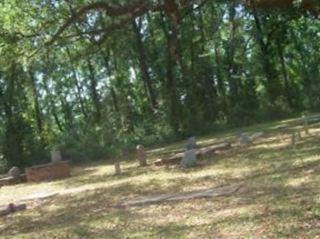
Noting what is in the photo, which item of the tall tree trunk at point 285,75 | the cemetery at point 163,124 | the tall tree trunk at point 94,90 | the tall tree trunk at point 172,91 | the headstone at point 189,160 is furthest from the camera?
the tall tree trunk at point 94,90

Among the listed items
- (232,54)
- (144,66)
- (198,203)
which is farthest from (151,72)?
(198,203)

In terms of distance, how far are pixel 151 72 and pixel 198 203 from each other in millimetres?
28235

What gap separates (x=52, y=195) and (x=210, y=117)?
19755mm

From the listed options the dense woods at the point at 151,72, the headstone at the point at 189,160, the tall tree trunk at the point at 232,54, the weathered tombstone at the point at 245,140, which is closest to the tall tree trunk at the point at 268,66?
the dense woods at the point at 151,72

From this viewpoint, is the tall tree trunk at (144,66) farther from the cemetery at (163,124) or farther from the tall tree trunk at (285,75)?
the tall tree trunk at (285,75)

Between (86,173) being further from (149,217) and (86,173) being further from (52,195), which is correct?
(149,217)

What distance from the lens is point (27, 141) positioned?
27188 millimetres

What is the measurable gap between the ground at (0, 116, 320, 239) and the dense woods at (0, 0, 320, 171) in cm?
491

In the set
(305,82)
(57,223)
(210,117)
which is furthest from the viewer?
(305,82)

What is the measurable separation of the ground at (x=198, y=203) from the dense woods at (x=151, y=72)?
4908 mm

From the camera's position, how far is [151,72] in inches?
1494

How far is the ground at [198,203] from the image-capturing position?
794 cm

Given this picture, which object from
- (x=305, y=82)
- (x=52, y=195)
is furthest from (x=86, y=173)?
(x=305, y=82)

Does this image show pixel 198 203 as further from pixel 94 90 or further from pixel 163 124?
pixel 94 90
